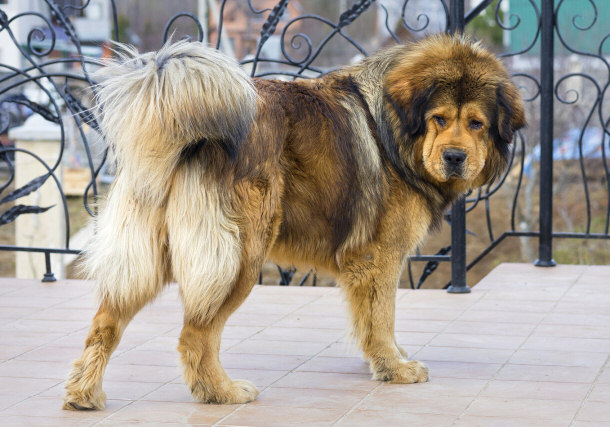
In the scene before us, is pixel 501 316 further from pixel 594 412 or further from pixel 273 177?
pixel 273 177

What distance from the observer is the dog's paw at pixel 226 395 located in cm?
342

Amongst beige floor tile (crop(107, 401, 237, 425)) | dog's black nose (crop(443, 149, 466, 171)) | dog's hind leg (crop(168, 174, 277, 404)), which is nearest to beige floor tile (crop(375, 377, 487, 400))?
dog's hind leg (crop(168, 174, 277, 404))

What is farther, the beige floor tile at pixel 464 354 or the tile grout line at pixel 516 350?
the beige floor tile at pixel 464 354

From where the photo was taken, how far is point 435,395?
3584mm

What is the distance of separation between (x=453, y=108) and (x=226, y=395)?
4.97 feet

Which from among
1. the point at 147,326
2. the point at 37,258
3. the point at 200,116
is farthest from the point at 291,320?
the point at 37,258

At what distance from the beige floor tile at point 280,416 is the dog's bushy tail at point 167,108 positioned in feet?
2.85

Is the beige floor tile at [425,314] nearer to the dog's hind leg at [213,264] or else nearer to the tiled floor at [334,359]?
the tiled floor at [334,359]

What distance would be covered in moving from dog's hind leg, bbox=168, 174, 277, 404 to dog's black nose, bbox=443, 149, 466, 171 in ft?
2.58

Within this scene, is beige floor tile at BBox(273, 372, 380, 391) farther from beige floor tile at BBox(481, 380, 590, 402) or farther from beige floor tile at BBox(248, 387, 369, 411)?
beige floor tile at BBox(481, 380, 590, 402)

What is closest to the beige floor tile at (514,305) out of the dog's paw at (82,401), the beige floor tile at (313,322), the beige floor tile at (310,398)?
the beige floor tile at (313,322)

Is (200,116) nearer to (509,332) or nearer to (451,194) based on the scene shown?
(451,194)

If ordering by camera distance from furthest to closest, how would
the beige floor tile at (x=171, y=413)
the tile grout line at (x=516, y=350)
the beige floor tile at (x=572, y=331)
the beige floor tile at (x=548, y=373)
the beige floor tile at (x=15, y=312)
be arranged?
the beige floor tile at (x=15, y=312) → the beige floor tile at (x=572, y=331) → the beige floor tile at (x=548, y=373) → the tile grout line at (x=516, y=350) → the beige floor tile at (x=171, y=413)

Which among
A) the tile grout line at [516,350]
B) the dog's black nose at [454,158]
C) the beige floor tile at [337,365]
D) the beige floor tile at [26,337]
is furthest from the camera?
the beige floor tile at [26,337]
